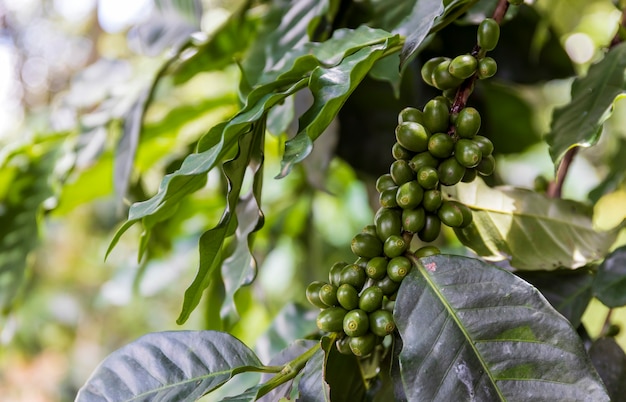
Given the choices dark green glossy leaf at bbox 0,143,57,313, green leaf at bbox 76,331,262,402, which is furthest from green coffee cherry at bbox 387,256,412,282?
dark green glossy leaf at bbox 0,143,57,313

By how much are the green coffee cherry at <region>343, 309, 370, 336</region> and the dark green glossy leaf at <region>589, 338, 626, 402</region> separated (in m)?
0.23

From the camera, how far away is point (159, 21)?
762mm

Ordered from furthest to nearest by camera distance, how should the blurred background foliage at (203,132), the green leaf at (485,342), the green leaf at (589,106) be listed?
the blurred background foliage at (203,132)
the green leaf at (589,106)
the green leaf at (485,342)

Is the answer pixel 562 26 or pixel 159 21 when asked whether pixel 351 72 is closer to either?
pixel 159 21

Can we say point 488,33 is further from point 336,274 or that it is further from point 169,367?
point 169,367

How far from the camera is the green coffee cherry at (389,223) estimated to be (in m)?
0.41

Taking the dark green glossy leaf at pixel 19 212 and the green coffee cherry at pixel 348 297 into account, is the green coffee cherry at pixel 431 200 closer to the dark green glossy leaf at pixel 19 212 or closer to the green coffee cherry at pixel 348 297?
the green coffee cherry at pixel 348 297

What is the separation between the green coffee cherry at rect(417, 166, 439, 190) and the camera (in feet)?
1.31

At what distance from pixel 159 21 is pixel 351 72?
431mm

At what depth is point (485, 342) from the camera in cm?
37

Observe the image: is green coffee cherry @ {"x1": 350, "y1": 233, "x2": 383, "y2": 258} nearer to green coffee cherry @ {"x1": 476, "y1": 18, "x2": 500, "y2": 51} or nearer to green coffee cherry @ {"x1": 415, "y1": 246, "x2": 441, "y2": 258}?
green coffee cherry @ {"x1": 415, "y1": 246, "x2": 441, "y2": 258}

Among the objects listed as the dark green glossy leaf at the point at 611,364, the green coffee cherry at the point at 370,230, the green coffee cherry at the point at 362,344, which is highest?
the green coffee cherry at the point at 370,230

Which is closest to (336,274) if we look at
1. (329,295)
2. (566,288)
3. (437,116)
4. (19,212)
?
(329,295)

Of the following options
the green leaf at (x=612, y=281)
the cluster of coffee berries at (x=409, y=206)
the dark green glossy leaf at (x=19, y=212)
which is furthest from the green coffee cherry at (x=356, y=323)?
the dark green glossy leaf at (x=19, y=212)
